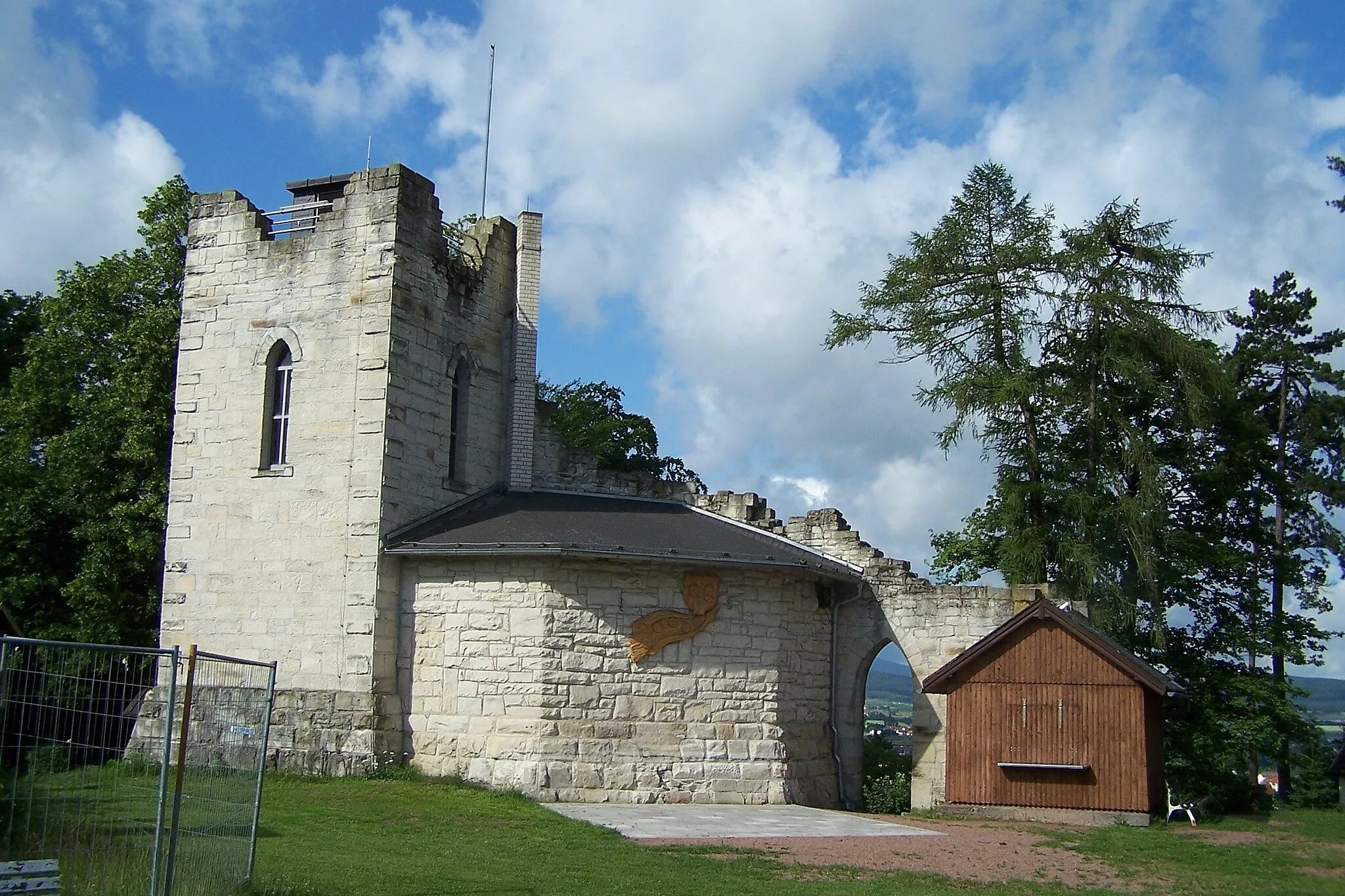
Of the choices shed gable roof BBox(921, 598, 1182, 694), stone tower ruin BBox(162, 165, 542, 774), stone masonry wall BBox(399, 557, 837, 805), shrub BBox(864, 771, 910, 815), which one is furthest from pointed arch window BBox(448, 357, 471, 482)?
shrub BBox(864, 771, 910, 815)

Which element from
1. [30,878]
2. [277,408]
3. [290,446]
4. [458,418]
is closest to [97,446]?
[277,408]

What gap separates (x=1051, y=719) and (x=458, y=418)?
434 inches

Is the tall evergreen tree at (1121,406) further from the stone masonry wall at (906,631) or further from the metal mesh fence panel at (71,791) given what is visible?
the metal mesh fence panel at (71,791)

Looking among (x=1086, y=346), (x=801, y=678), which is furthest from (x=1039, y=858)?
(x=1086, y=346)

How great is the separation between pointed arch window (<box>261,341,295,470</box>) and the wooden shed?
1109cm

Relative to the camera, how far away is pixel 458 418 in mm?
21812

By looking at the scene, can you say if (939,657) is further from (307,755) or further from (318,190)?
(318,190)

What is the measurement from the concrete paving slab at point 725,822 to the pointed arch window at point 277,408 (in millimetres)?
7431

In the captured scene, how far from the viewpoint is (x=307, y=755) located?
1878 cm

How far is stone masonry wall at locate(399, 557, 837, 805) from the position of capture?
18.3 m

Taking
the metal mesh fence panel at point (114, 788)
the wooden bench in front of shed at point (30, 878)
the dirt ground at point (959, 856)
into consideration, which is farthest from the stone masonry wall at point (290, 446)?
the wooden bench in front of shed at point (30, 878)

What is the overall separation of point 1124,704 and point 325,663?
1209 cm

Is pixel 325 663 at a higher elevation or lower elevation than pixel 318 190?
lower

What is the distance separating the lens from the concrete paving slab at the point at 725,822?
15320mm
